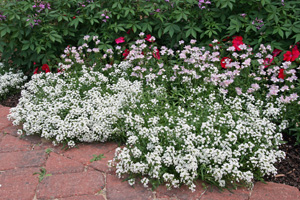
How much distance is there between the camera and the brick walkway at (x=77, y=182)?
250cm

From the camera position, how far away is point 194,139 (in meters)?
2.73

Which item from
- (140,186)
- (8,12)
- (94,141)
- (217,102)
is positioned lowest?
(94,141)

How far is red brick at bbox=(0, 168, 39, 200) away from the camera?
2549mm

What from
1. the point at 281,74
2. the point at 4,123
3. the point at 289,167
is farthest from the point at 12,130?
the point at 281,74

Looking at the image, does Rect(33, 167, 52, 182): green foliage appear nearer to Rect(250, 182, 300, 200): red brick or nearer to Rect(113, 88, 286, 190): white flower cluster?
Rect(113, 88, 286, 190): white flower cluster

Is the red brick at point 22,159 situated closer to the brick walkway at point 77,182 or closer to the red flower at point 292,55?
the brick walkway at point 77,182

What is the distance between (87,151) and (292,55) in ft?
8.30

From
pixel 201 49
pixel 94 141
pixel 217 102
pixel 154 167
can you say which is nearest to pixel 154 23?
pixel 201 49

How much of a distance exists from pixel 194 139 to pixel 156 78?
138 centimetres

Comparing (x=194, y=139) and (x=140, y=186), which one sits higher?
(x=194, y=139)

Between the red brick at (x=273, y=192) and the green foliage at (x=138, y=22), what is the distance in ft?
6.23

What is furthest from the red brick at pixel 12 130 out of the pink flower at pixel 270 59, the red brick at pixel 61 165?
the pink flower at pixel 270 59

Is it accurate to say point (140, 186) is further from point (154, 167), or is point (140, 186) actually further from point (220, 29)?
point (220, 29)

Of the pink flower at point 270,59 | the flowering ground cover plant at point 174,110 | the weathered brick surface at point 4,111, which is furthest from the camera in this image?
the weathered brick surface at point 4,111
